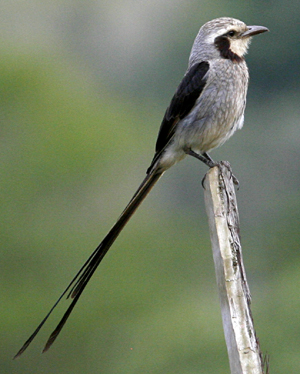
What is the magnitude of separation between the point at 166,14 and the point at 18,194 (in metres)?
5.04

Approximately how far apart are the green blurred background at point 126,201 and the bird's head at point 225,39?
158 inches

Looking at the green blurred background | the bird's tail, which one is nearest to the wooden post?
the bird's tail

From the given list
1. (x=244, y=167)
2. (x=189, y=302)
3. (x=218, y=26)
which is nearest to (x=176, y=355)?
(x=189, y=302)

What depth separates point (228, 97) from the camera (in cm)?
238

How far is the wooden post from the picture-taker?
1.53 m

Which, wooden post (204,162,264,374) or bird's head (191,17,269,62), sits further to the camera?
bird's head (191,17,269,62)

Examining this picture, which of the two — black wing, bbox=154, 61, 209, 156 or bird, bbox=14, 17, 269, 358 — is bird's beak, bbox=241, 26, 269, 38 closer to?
Answer: bird, bbox=14, 17, 269, 358

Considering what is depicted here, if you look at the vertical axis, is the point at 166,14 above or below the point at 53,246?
above

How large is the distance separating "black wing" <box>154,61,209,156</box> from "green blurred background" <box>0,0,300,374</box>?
3971 millimetres

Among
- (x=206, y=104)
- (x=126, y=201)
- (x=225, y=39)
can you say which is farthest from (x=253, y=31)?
(x=126, y=201)

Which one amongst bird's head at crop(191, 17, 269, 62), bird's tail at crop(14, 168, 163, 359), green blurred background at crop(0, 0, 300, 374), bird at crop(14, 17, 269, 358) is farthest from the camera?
green blurred background at crop(0, 0, 300, 374)

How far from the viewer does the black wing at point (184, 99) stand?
2393 millimetres

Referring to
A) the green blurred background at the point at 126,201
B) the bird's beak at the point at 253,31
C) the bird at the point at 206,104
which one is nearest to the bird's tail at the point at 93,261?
the bird at the point at 206,104

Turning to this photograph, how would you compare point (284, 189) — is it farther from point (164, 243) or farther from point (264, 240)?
point (164, 243)
